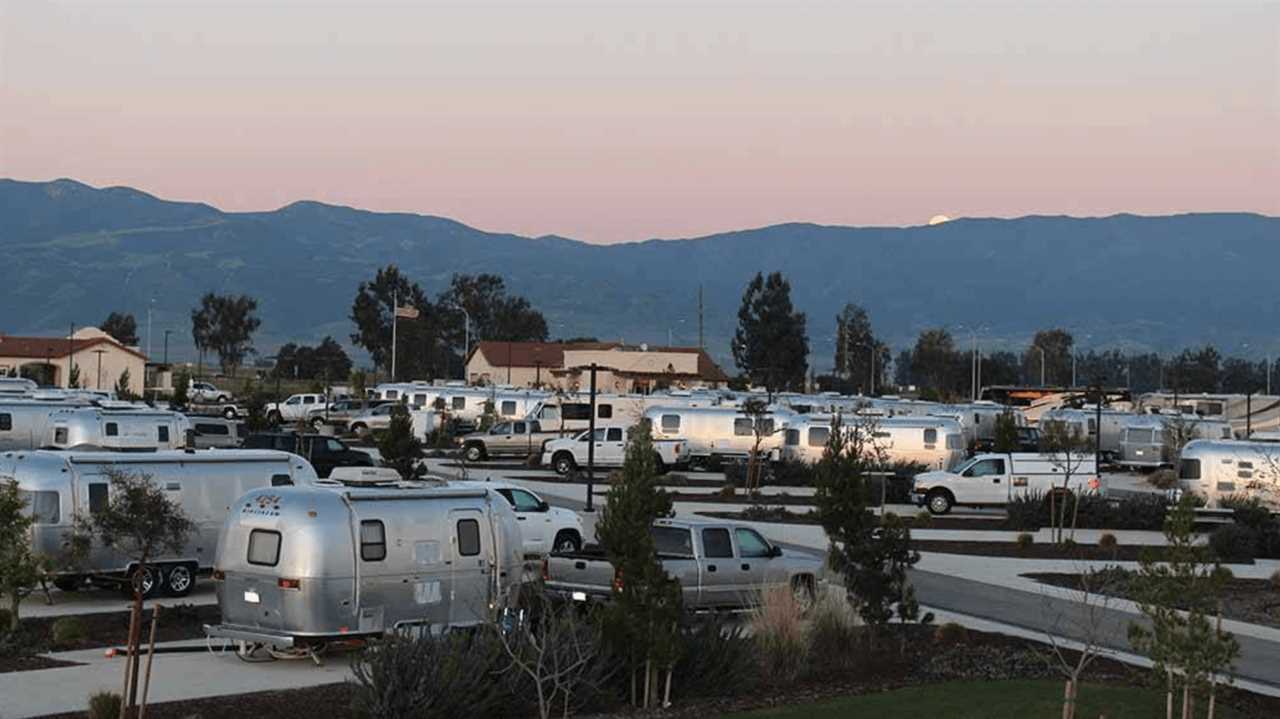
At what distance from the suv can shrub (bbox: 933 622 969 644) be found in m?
25.8

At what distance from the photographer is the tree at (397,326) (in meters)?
145

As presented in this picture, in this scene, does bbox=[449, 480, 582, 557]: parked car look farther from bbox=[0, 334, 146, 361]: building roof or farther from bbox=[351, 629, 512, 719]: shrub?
bbox=[0, 334, 146, 361]: building roof

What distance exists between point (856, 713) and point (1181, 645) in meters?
3.53

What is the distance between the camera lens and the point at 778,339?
134 m

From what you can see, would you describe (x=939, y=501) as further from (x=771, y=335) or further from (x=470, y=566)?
(x=771, y=335)

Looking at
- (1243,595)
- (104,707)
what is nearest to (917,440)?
(1243,595)

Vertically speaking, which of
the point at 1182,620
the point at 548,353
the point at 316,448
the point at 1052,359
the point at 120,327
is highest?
the point at 120,327

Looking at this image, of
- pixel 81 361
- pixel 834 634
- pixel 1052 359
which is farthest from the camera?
pixel 1052 359

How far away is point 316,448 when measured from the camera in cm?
4784

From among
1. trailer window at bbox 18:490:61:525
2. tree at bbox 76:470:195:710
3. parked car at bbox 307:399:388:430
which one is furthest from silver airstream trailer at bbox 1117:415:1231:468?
tree at bbox 76:470:195:710

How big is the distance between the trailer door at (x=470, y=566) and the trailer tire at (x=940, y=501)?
2484cm

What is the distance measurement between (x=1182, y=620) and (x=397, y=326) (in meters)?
134

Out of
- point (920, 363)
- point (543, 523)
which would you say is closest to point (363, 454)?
point (543, 523)

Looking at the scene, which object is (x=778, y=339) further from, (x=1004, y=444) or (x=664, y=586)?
(x=664, y=586)
